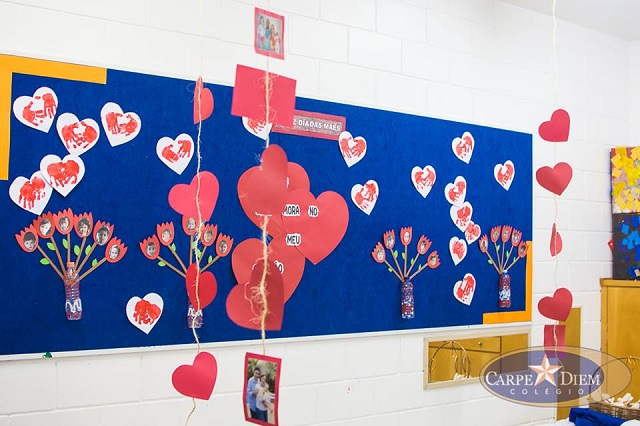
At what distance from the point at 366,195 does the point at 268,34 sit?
172 centimetres

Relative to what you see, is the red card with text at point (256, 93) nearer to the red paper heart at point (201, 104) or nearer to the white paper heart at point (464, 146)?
the red paper heart at point (201, 104)

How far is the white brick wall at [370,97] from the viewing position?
2156mm

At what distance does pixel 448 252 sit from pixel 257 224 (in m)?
0.98

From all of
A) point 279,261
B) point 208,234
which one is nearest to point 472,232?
point 279,261

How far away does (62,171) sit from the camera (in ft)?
6.97

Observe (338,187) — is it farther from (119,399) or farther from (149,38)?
(119,399)

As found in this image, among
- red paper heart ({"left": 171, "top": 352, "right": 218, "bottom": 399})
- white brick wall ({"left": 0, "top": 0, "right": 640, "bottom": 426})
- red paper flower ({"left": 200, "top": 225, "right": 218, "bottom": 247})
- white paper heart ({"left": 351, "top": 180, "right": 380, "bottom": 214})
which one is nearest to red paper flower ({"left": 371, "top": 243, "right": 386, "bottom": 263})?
white paper heart ({"left": 351, "top": 180, "right": 380, "bottom": 214})

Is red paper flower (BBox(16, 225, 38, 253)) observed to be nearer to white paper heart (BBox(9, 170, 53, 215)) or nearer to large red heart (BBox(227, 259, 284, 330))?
white paper heart (BBox(9, 170, 53, 215))

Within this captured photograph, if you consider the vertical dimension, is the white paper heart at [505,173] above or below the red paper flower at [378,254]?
above

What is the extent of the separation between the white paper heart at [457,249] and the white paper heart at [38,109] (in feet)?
5.71

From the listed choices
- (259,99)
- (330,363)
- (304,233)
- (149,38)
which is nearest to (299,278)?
(304,233)

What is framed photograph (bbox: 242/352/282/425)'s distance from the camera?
1.10 m

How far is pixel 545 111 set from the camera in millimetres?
3486

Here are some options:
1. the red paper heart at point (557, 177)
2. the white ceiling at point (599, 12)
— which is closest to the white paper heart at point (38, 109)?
the red paper heart at point (557, 177)
